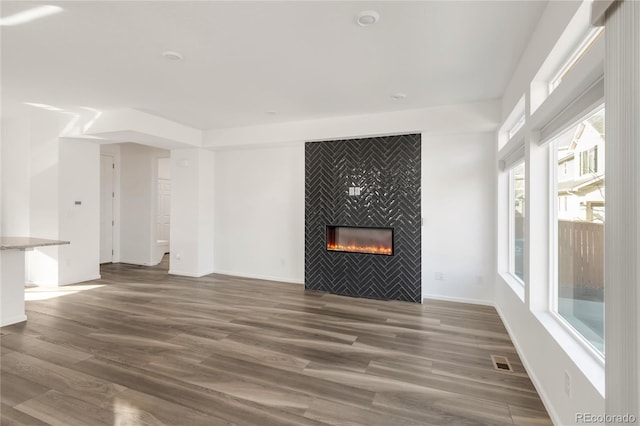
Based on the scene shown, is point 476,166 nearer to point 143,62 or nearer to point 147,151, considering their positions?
point 143,62

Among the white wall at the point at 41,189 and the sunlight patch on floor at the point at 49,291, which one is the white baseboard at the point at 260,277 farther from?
the white wall at the point at 41,189

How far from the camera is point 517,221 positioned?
3.71 metres

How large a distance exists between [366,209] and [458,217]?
54.2 inches

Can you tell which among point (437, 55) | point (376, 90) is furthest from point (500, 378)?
point (376, 90)

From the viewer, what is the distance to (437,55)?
2896 mm

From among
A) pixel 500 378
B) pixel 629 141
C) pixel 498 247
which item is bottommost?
pixel 500 378

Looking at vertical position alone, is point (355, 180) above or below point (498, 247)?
above

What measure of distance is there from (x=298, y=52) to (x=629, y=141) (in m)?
2.50

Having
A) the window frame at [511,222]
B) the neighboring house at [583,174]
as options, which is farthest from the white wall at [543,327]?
the window frame at [511,222]

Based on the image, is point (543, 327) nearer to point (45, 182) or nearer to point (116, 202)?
point (45, 182)

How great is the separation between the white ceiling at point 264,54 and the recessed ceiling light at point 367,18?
0.14ft

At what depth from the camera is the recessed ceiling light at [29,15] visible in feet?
7.33

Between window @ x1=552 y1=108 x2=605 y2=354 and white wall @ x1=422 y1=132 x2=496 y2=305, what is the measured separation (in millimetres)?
2097

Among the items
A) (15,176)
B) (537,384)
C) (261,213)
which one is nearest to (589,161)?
(537,384)
